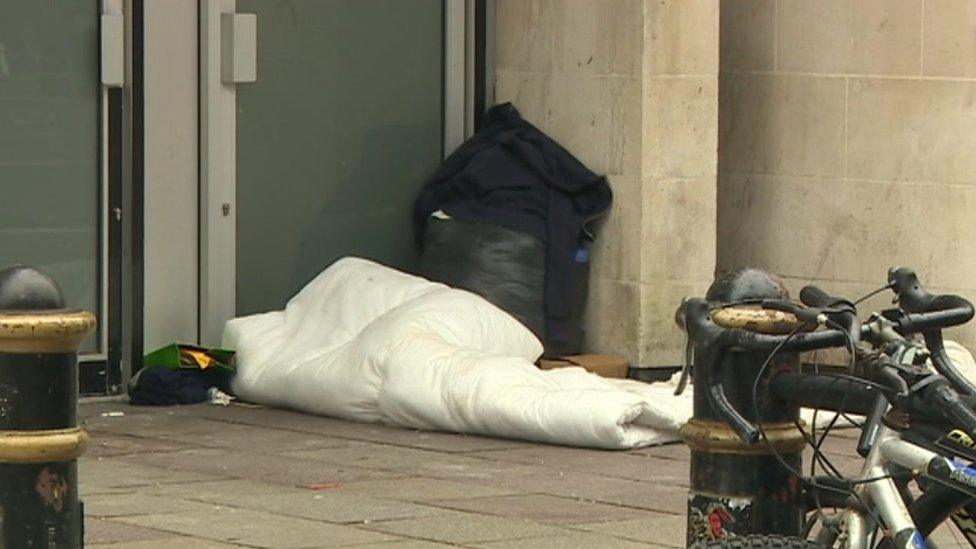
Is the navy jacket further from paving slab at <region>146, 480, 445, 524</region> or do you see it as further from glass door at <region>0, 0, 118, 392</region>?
paving slab at <region>146, 480, 445, 524</region>

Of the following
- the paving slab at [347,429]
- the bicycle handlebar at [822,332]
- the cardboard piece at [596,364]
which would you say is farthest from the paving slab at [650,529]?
the cardboard piece at [596,364]

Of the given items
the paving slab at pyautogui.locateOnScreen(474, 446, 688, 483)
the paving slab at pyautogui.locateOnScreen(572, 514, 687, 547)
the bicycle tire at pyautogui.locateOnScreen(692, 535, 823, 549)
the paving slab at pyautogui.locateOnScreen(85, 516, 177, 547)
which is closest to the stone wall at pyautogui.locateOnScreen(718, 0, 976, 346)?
the paving slab at pyautogui.locateOnScreen(474, 446, 688, 483)

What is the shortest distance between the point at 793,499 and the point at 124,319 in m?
6.51

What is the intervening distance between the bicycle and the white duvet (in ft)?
15.9

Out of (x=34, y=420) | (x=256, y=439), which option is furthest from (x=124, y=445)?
(x=34, y=420)

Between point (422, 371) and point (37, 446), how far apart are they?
4826 millimetres

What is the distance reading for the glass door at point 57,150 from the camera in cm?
1099

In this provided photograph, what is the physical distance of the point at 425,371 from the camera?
1059cm

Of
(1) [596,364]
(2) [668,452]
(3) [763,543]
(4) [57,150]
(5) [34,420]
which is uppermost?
(4) [57,150]

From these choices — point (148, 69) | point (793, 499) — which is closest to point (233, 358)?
point (148, 69)

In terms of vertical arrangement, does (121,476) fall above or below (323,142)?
below

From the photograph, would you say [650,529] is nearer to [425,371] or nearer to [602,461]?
[602,461]

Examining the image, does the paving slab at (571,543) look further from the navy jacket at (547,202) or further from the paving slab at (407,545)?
the navy jacket at (547,202)

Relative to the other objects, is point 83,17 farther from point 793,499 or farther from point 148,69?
point 793,499
